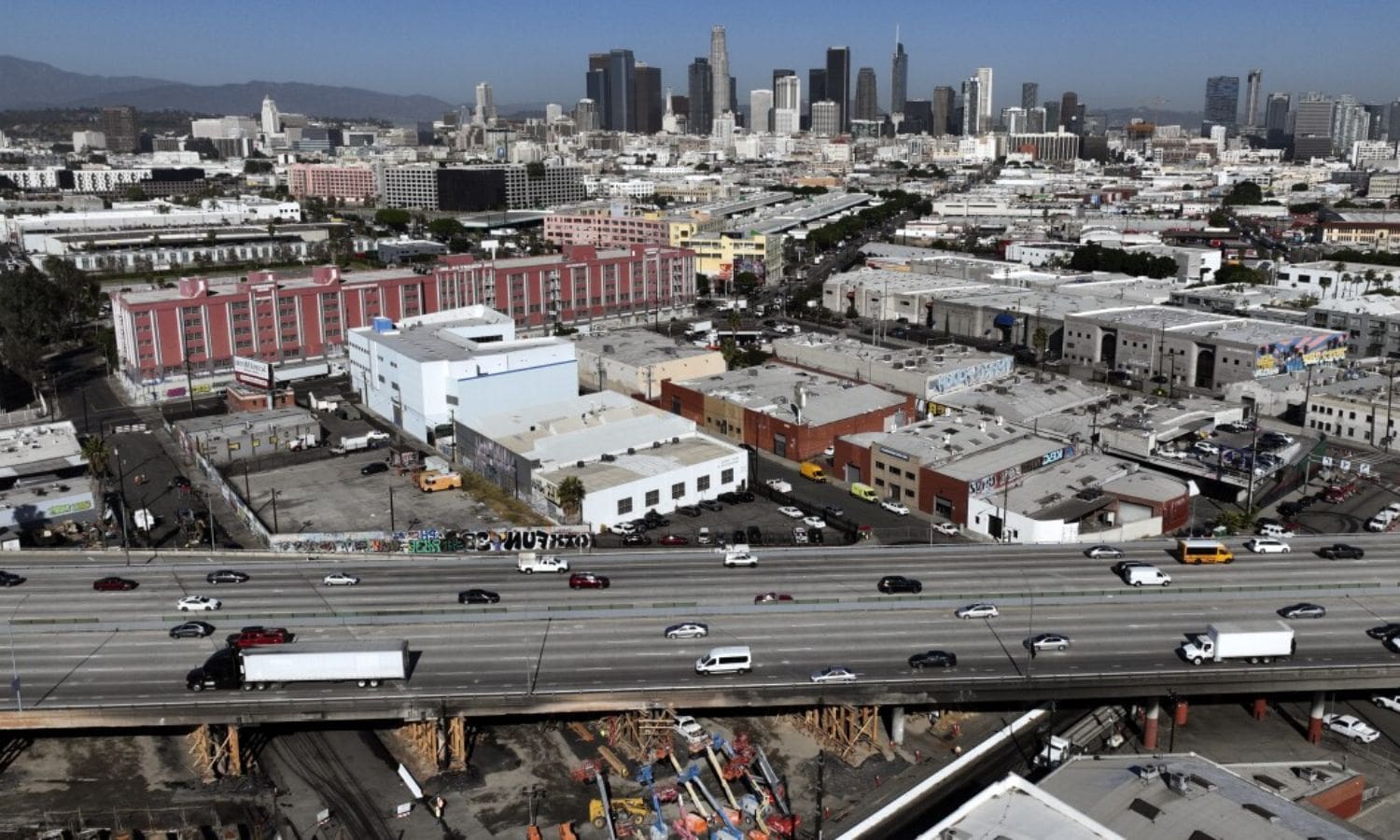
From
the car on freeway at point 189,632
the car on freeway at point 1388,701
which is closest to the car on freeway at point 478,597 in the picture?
the car on freeway at point 189,632

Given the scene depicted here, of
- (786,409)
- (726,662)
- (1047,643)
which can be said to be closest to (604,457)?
(786,409)

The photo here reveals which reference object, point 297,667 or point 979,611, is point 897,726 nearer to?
point 979,611

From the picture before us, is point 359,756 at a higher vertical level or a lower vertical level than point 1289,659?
lower

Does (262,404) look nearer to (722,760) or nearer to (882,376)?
(882,376)

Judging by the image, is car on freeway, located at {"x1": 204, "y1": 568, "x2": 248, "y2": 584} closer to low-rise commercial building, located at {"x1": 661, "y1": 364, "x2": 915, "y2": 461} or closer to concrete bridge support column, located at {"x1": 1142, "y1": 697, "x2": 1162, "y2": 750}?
low-rise commercial building, located at {"x1": 661, "y1": 364, "x2": 915, "y2": 461}

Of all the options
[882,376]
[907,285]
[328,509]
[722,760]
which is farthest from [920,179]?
[722,760]

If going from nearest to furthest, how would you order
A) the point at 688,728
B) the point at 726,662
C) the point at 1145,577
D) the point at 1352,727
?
the point at 726,662 → the point at 688,728 → the point at 1352,727 → the point at 1145,577

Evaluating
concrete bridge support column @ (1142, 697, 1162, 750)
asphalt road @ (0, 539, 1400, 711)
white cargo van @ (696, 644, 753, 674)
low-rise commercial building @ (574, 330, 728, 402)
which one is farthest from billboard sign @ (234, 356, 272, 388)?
concrete bridge support column @ (1142, 697, 1162, 750)
